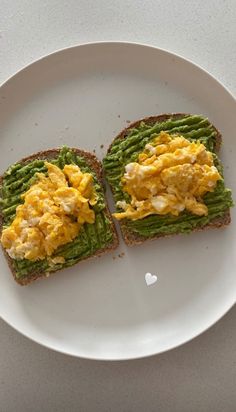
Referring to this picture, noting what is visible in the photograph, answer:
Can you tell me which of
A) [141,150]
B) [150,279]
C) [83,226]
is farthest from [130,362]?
[141,150]

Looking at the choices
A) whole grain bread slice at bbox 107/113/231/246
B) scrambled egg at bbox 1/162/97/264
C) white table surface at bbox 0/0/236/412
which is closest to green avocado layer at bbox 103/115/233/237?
whole grain bread slice at bbox 107/113/231/246

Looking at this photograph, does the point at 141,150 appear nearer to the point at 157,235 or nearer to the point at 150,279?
the point at 157,235

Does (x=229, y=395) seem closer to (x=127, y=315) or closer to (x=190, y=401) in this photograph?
(x=190, y=401)

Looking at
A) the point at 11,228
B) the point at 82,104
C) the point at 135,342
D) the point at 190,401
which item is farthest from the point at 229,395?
the point at 82,104

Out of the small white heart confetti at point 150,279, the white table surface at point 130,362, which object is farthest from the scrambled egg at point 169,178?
the white table surface at point 130,362

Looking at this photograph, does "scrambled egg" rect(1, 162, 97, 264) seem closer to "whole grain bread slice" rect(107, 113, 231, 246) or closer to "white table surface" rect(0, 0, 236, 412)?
"whole grain bread slice" rect(107, 113, 231, 246)
